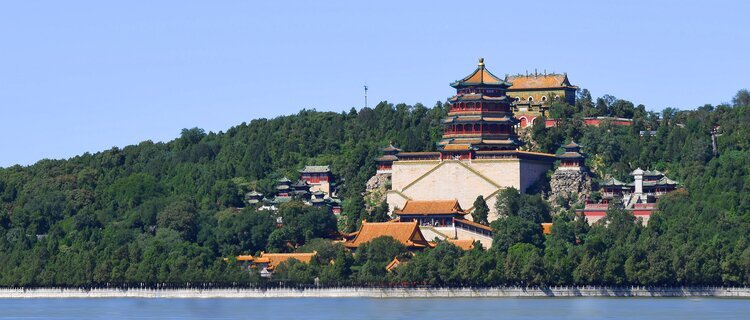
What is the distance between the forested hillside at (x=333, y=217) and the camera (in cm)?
10888

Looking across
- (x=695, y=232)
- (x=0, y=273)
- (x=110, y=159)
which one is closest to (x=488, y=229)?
(x=695, y=232)

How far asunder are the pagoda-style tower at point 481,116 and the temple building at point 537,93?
44.2 ft

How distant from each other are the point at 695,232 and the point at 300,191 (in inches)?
1190

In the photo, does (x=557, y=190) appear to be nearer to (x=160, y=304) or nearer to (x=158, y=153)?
(x=160, y=304)

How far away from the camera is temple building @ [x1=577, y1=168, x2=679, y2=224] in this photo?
121688mm

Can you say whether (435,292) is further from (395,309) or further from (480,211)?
(480,211)

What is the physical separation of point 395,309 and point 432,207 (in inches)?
921

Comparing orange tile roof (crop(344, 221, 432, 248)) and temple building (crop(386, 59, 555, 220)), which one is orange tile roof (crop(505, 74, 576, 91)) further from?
orange tile roof (crop(344, 221, 432, 248))

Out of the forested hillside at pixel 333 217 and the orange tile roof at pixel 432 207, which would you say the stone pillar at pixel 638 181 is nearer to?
the forested hillside at pixel 333 217

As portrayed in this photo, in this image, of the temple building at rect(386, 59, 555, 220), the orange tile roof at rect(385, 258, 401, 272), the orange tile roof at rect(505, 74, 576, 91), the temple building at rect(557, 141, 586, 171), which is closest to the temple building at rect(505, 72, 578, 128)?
the orange tile roof at rect(505, 74, 576, 91)

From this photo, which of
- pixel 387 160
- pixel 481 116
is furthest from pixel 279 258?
pixel 481 116

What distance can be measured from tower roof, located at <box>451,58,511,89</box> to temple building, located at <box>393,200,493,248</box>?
9738mm

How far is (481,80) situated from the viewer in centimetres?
13025

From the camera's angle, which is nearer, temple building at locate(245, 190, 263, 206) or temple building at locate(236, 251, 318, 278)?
temple building at locate(236, 251, 318, 278)
